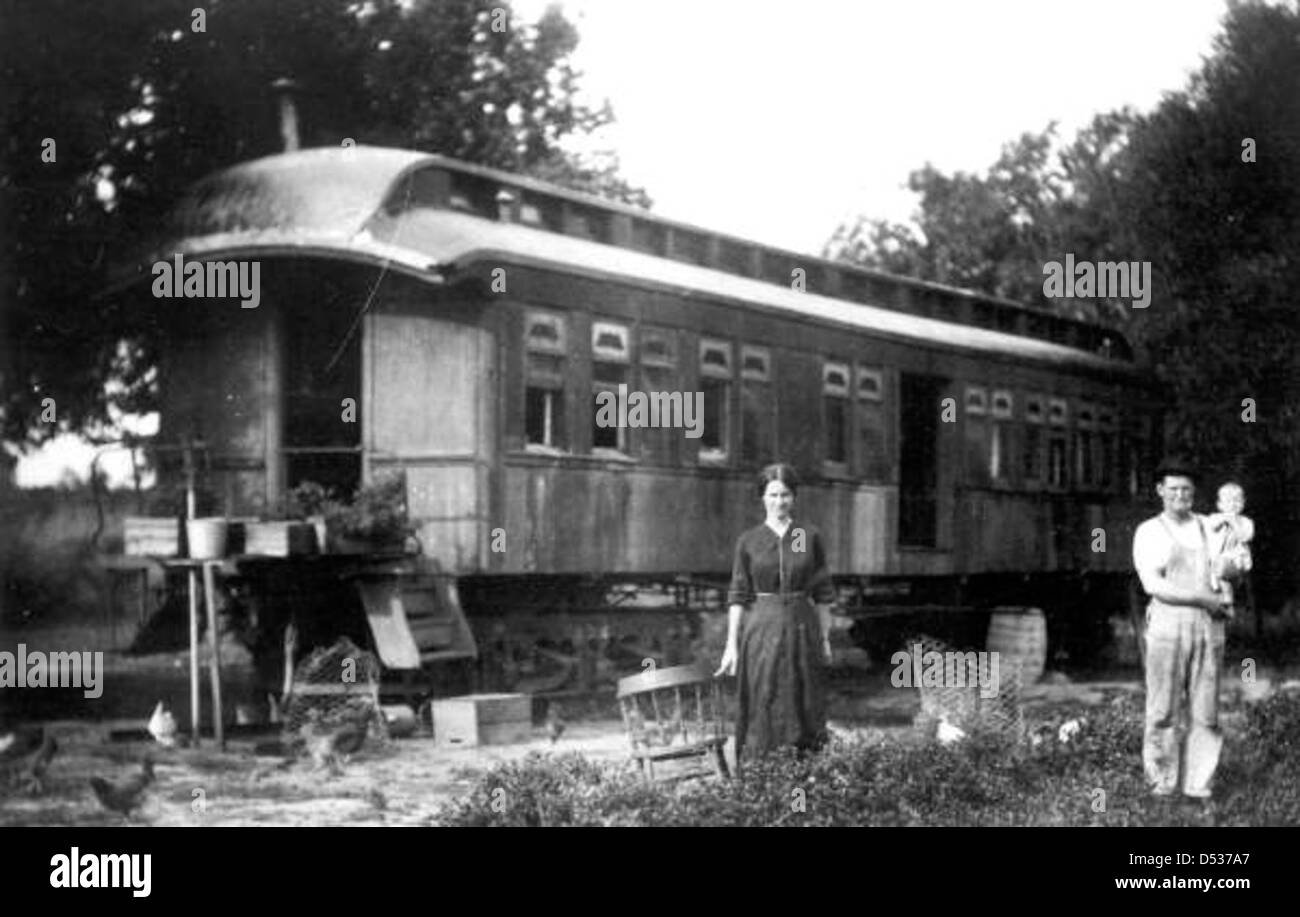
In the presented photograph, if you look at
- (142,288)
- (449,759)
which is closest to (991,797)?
(449,759)

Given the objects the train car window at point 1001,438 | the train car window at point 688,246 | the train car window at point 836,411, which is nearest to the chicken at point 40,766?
the train car window at point 688,246

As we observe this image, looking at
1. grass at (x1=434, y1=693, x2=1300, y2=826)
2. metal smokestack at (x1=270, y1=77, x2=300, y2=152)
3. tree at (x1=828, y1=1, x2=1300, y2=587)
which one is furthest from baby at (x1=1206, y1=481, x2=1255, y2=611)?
metal smokestack at (x1=270, y1=77, x2=300, y2=152)

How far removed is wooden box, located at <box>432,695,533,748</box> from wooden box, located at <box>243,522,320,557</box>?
5.02 feet

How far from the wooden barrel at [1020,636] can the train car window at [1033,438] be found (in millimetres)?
1581

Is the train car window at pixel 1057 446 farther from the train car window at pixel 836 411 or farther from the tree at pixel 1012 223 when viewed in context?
the train car window at pixel 836 411

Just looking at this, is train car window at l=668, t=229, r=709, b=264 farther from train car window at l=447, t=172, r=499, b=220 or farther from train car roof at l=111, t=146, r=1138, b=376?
train car window at l=447, t=172, r=499, b=220

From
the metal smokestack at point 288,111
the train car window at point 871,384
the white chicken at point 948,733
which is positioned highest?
the metal smokestack at point 288,111

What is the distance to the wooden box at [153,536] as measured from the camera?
13.0 meters

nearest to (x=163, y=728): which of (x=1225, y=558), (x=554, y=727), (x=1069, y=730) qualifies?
(x=554, y=727)

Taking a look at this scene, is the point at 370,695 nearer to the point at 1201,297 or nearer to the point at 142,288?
the point at 142,288

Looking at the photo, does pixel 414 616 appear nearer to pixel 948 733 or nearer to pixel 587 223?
pixel 587 223

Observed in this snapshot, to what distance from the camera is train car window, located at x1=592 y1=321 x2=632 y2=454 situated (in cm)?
1544

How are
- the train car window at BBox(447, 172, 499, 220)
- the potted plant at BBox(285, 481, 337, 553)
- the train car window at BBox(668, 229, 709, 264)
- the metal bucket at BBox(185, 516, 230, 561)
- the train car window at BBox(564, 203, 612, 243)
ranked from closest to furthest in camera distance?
the metal bucket at BBox(185, 516, 230, 561) < the potted plant at BBox(285, 481, 337, 553) < the train car window at BBox(447, 172, 499, 220) < the train car window at BBox(564, 203, 612, 243) < the train car window at BBox(668, 229, 709, 264)

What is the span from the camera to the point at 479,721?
43.7ft
